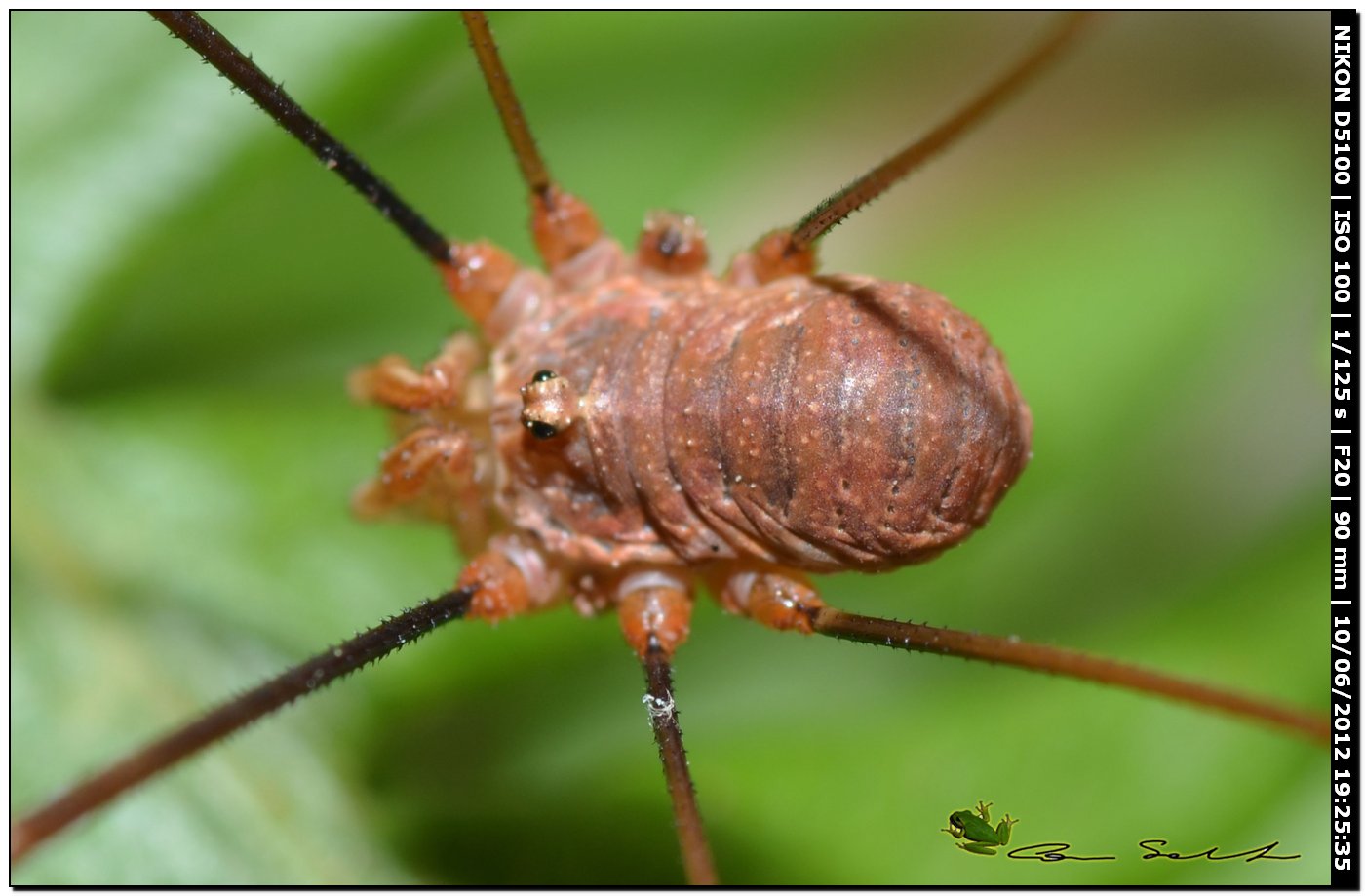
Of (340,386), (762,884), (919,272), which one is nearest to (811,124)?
(919,272)

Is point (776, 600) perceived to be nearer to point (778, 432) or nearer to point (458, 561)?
point (778, 432)

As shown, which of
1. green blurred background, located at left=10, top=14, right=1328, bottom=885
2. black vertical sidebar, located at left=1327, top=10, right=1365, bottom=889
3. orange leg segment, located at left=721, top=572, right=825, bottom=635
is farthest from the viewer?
green blurred background, located at left=10, top=14, right=1328, bottom=885

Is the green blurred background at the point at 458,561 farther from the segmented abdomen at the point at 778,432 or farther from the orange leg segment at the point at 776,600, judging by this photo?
the segmented abdomen at the point at 778,432

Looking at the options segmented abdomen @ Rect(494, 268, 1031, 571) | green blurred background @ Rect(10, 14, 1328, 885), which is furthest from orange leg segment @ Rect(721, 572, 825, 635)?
green blurred background @ Rect(10, 14, 1328, 885)

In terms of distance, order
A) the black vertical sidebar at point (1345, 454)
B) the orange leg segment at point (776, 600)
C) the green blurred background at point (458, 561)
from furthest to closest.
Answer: the green blurred background at point (458, 561) → the black vertical sidebar at point (1345, 454) → the orange leg segment at point (776, 600)

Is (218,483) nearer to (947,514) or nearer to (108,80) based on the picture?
(108,80)
